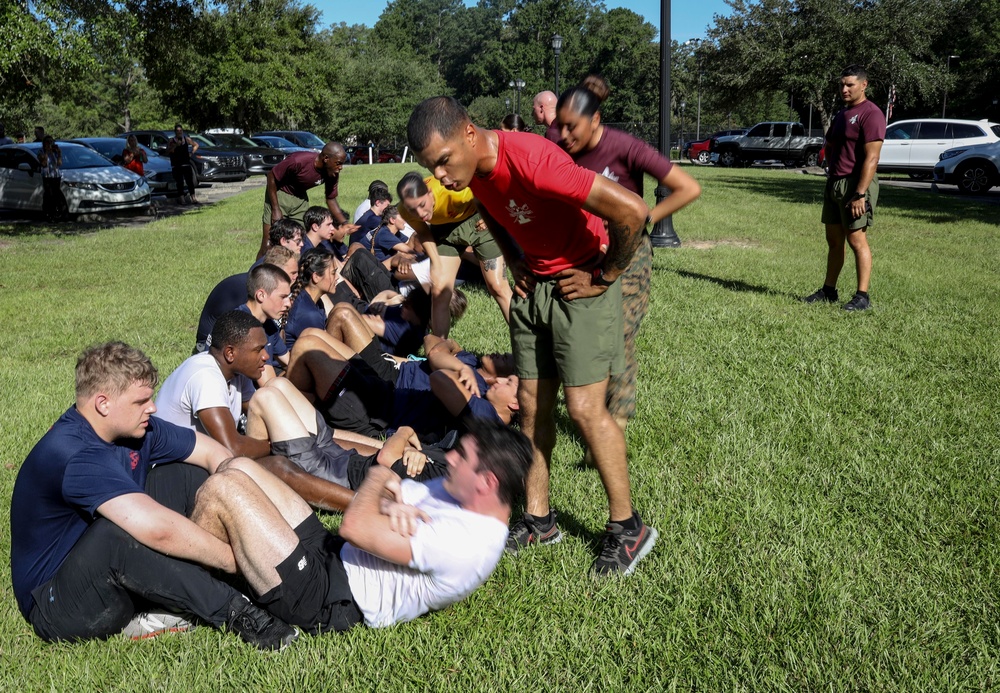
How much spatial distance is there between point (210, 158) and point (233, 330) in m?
25.0

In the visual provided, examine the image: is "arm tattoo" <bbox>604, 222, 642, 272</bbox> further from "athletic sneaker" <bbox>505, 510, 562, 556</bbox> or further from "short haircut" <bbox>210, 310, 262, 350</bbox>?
"short haircut" <bbox>210, 310, 262, 350</bbox>

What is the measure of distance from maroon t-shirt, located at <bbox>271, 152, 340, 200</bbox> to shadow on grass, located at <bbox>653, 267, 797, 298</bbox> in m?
4.40

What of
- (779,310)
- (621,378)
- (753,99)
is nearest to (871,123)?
(779,310)

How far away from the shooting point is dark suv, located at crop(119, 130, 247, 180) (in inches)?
1001

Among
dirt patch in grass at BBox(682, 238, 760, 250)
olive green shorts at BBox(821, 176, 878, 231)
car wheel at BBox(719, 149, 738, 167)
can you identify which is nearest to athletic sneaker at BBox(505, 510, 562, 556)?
olive green shorts at BBox(821, 176, 878, 231)

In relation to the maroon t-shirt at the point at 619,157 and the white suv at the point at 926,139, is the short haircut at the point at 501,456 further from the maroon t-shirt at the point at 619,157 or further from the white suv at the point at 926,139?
the white suv at the point at 926,139

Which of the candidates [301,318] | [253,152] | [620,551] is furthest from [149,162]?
[620,551]

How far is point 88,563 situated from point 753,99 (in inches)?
1827

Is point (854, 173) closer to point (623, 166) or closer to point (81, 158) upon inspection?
point (623, 166)

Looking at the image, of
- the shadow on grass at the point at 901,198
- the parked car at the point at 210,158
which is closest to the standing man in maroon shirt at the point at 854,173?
Result: the shadow on grass at the point at 901,198

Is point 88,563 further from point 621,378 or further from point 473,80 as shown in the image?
point 473,80

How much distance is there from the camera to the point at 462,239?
669 cm

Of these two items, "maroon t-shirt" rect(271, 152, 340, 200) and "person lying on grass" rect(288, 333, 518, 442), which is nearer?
A: "person lying on grass" rect(288, 333, 518, 442)

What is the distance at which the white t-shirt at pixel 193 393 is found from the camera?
420cm
